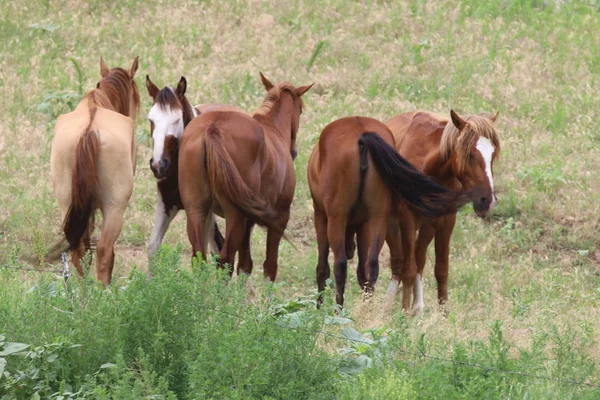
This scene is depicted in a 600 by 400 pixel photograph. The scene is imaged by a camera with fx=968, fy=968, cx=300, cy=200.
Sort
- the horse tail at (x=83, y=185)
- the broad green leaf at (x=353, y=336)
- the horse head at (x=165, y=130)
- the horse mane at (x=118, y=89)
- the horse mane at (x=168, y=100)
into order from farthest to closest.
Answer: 1. the horse mane at (x=118, y=89)
2. the horse mane at (x=168, y=100)
3. the horse head at (x=165, y=130)
4. the horse tail at (x=83, y=185)
5. the broad green leaf at (x=353, y=336)

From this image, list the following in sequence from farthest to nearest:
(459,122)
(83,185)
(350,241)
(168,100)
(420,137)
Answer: (350,241) → (420,137) → (168,100) → (459,122) → (83,185)

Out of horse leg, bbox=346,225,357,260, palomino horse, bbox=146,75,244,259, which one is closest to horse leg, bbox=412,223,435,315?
horse leg, bbox=346,225,357,260

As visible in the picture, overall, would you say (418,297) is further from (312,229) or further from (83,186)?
(83,186)

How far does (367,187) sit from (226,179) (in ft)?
4.37

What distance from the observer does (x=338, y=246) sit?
8.83 meters

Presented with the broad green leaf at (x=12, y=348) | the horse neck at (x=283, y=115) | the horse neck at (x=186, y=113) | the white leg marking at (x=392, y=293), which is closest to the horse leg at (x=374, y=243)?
the white leg marking at (x=392, y=293)

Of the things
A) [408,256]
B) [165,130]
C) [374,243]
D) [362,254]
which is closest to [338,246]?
[374,243]

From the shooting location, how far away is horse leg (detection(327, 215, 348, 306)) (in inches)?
Answer: 346

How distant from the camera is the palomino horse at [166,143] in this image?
8.80 m

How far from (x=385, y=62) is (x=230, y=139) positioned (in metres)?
8.77

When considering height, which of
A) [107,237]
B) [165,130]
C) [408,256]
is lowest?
[408,256]

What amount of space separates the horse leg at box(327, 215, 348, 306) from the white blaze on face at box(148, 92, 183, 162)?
1.66 metres

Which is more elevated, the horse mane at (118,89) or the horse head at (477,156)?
the horse mane at (118,89)

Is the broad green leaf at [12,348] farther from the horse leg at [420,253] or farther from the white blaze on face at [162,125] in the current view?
the horse leg at [420,253]
